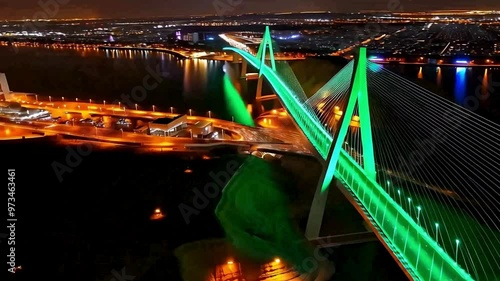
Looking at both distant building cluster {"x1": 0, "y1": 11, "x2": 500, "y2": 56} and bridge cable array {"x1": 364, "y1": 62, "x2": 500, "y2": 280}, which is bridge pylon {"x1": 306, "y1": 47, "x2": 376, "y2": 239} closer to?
bridge cable array {"x1": 364, "y1": 62, "x2": 500, "y2": 280}

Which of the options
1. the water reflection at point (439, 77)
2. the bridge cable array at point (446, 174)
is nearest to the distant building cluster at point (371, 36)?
the water reflection at point (439, 77)

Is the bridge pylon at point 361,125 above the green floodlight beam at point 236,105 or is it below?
above

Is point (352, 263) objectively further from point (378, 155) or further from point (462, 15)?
point (462, 15)

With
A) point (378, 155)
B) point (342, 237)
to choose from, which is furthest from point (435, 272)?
point (378, 155)

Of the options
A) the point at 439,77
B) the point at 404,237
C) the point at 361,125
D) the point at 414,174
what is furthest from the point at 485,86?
the point at 404,237
